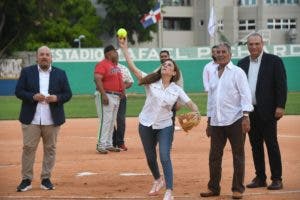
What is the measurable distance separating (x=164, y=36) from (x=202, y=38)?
4.04m

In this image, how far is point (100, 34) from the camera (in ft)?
234

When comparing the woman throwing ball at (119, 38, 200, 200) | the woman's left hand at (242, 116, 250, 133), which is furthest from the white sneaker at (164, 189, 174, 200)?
the woman's left hand at (242, 116, 250, 133)

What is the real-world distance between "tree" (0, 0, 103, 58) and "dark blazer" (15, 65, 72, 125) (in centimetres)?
3746

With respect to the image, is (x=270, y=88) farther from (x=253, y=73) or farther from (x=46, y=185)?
(x=46, y=185)

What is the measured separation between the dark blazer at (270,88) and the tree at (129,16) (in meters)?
59.1

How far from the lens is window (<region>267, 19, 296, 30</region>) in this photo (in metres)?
72.1

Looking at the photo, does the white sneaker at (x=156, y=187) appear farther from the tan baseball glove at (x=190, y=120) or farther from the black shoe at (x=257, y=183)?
the black shoe at (x=257, y=183)

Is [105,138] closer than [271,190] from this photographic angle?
No

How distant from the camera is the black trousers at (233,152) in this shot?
8.85m

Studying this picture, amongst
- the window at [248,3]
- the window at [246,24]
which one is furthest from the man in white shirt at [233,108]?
the window at [248,3]

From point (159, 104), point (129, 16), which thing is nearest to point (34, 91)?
point (159, 104)

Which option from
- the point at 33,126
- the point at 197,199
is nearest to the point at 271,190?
the point at 197,199

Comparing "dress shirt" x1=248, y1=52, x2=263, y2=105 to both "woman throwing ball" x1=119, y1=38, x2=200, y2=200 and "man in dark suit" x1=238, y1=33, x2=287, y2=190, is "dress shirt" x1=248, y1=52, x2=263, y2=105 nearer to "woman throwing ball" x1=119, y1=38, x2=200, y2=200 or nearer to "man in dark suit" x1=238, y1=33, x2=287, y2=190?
"man in dark suit" x1=238, y1=33, x2=287, y2=190

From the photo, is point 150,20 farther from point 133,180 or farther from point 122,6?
point 133,180
